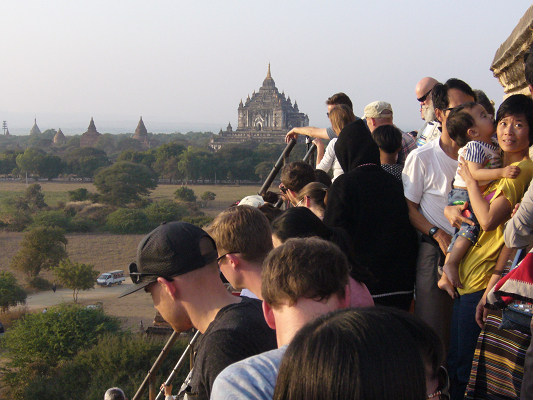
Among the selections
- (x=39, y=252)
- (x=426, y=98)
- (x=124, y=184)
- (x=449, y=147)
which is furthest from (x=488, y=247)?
(x=124, y=184)

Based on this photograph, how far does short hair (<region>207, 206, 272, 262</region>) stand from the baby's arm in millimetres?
919

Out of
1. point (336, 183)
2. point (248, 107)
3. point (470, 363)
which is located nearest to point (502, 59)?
point (336, 183)

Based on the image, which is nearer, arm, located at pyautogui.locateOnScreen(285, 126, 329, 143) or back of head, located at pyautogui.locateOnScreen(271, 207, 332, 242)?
back of head, located at pyautogui.locateOnScreen(271, 207, 332, 242)

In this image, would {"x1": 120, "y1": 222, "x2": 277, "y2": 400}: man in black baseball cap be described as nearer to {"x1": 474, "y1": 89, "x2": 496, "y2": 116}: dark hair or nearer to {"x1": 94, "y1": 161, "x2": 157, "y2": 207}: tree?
{"x1": 474, "y1": 89, "x2": 496, "y2": 116}: dark hair

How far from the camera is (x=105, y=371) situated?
1207cm

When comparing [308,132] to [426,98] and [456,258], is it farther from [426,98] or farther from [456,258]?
[456,258]

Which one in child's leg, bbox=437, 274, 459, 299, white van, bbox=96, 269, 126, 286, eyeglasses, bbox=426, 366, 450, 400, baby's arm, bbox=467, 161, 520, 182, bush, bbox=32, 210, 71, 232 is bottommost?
white van, bbox=96, 269, 126, 286

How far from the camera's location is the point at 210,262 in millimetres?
1582

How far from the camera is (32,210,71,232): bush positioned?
30.8 metres

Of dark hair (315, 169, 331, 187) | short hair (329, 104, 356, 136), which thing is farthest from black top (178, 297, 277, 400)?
dark hair (315, 169, 331, 187)

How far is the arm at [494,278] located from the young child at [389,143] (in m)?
0.79

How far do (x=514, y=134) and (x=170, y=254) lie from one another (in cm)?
142

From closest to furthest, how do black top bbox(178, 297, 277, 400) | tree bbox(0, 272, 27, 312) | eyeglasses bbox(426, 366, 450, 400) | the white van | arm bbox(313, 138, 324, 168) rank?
eyeglasses bbox(426, 366, 450, 400) → black top bbox(178, 297, 277, 400) → arm bbox(313, 138, 324, 168) → tree bbox(0, 272, 27, 312) → the white van

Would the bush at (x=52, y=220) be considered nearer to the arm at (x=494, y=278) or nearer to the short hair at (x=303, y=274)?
the arm at (x=494, y=278)
